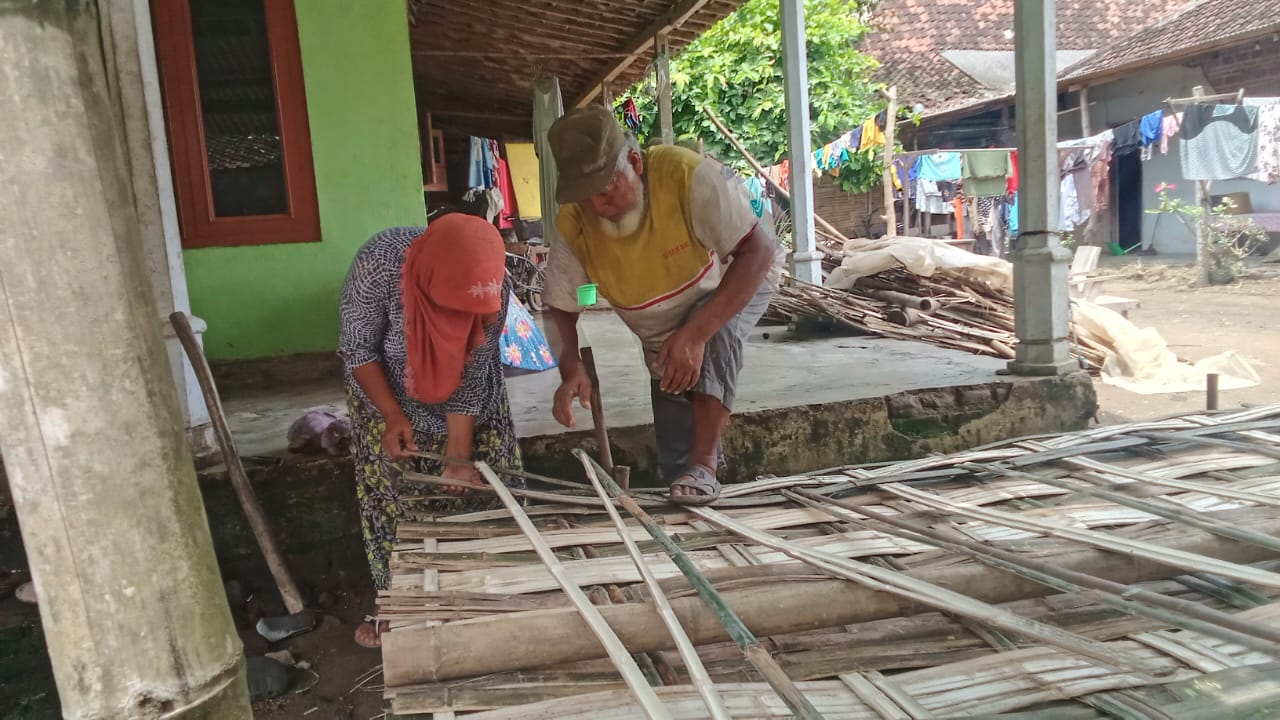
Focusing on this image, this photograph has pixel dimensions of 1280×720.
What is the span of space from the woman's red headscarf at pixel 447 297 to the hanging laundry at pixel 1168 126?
1158 centimetres

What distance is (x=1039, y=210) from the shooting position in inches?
153

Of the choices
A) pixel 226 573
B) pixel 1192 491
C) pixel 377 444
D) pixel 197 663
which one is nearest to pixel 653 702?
pixel 197 663

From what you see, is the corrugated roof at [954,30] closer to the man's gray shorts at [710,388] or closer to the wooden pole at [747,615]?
the man's gray shorts at [710,388]

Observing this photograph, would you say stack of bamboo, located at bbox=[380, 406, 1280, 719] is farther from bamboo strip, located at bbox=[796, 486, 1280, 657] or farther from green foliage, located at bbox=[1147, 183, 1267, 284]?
green foliage, located at bbox=[1147, 183, 1267, 284]

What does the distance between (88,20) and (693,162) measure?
4.90ft

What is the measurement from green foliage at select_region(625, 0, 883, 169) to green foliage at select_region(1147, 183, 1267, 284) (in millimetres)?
5523

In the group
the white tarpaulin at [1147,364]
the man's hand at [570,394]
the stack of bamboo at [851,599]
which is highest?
the man's hand at [570,394]

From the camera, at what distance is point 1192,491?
5.71ft

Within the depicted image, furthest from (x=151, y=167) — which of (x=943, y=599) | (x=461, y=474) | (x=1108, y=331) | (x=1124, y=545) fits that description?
(x=1108, y=331)

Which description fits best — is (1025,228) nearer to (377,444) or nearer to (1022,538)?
(1022,538)

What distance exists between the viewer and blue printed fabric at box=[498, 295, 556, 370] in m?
4.69

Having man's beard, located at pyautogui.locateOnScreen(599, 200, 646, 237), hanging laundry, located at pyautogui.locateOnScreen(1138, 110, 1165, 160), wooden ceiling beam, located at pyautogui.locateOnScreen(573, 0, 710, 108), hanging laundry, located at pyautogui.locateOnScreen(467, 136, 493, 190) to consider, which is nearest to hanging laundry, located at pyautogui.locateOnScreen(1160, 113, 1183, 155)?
hanging laundry, located at pyautogui.locateOnScreen(1138, 110, 1165, 160)

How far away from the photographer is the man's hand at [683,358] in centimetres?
212

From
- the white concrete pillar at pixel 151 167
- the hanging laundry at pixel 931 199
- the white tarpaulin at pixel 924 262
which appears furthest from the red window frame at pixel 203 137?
the hanging laundry at pixel 931 199
